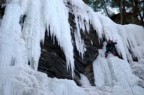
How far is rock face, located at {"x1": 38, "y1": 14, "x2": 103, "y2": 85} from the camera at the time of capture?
6809 millimetres

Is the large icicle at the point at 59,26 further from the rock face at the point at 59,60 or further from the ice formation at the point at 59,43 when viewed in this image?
the rock face at the point at 59,60

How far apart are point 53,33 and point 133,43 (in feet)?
12.9

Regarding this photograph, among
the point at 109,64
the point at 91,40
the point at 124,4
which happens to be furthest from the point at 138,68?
the point at 124,4

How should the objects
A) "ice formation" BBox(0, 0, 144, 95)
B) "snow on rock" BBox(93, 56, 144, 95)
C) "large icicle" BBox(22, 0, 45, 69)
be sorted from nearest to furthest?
"ice formation" BBox(0, 0, 144, 95) < "large icicle" BBox(22, 0, 45, 69) < "snow on rock" BBox(93, 56, 144, 95)

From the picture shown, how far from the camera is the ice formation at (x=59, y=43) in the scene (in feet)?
18.8

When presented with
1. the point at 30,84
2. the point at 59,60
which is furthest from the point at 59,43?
the point at 30,84

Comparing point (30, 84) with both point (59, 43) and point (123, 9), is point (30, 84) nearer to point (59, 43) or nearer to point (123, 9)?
point (59, 43)

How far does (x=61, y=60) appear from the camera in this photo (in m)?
7.18

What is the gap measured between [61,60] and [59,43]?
1.46 feet

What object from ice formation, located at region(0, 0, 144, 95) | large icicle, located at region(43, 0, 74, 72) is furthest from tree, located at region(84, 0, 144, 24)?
large icicle, located at region(43, 0, 74, 72)

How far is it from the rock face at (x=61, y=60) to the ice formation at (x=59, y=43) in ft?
0.50

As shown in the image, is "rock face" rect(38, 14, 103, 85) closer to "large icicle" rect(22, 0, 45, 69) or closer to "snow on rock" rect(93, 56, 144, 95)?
"snow on rock" rect(93, 56, 144, 95)

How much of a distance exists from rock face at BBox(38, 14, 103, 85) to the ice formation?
0.50 feet

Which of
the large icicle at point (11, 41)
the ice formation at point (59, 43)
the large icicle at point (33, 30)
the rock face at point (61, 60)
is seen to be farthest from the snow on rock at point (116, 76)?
the large icicle at point (11, 41)
